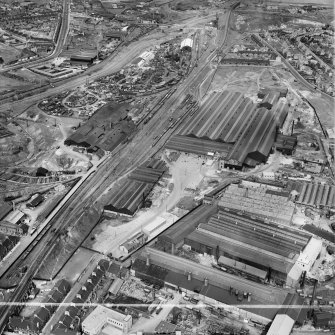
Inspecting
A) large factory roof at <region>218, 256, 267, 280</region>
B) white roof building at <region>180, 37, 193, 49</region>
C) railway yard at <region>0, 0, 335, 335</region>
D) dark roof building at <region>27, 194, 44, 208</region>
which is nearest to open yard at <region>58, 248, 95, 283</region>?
railway yard at <region>0, 0, 335, 335</region>

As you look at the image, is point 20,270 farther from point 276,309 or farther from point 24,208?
point 276,309

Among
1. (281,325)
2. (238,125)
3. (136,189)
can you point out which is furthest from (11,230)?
(238,125)

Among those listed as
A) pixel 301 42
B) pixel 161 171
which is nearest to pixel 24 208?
pixel 161 171

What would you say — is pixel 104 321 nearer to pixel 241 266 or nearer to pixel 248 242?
pixel 241 266

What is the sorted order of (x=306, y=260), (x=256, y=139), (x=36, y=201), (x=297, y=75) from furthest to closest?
(x=297, y=75), (x=256, y=139), (x=36, y=201), (x=306, y=260)

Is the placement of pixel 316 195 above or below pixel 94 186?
above

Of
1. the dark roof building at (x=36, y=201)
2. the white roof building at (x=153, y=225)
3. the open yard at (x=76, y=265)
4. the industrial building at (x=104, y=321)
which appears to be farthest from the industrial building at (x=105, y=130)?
the industrial building at (x=104, y=321)

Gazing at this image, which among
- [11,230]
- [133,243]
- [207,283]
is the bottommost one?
[11,230]

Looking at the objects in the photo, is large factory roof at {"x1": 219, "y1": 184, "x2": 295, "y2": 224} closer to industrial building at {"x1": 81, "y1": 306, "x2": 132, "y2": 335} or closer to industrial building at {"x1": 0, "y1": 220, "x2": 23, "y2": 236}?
industrial building at {"x1": 81, "y1": 306, "x2": 132, "y2": 335}

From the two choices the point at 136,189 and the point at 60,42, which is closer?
the point at 136,189
